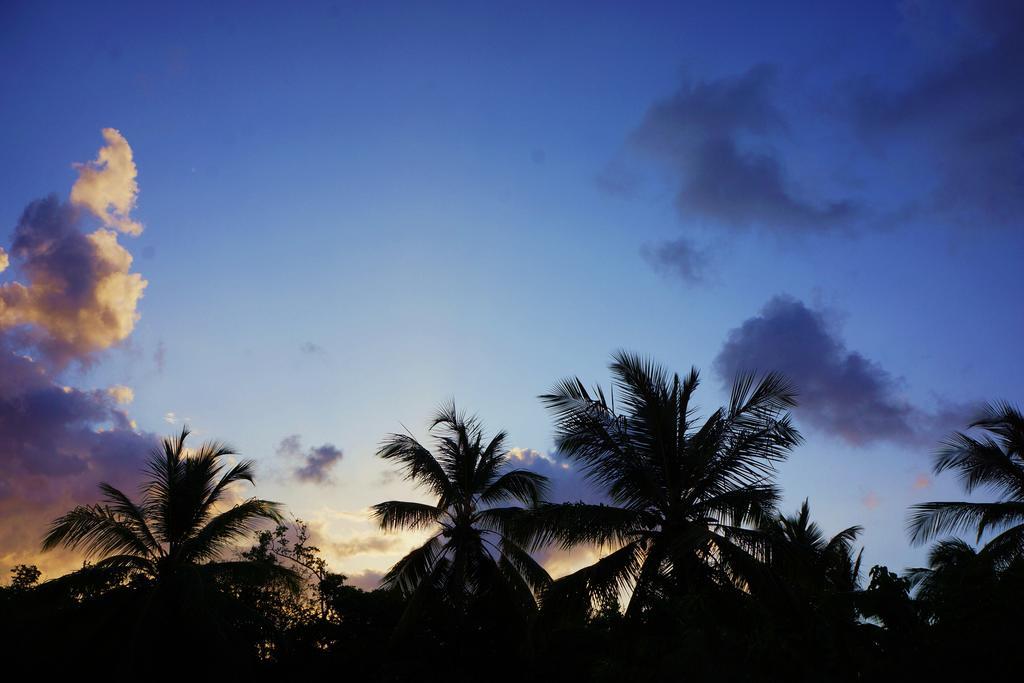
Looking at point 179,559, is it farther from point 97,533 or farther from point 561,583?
point 561,583

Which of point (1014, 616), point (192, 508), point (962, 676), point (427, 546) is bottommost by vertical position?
point (962, 676)

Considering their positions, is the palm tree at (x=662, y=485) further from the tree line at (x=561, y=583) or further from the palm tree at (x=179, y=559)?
the palm tree at (x=179, y=559)

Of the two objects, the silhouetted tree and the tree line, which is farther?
the silhouetted tree

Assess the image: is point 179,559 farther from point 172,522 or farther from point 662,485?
point 662,485

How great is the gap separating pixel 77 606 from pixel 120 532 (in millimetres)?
2108

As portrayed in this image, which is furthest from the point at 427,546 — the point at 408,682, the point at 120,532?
the point at 120,532

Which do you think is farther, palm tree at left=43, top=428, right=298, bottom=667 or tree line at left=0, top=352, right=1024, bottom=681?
palm tree at left=43, top=428, right=298, bottom=667

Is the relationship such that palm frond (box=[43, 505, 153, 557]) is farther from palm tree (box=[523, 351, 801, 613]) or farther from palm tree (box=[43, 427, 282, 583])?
palm tree (box=[523, 351, 801, 613])

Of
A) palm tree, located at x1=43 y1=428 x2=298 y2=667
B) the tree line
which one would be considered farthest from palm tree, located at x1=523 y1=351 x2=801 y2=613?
palm tree, located at x1=43 y1=428 x2=298 y2=667

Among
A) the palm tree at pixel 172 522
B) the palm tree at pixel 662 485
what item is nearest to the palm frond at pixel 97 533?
the palm tree at pixel 172 522

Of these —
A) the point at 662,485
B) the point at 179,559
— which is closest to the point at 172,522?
the point at 179,559

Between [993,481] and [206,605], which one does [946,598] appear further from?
[206,605]

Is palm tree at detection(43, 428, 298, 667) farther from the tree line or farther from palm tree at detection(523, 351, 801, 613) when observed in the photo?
palm tree at detection(523, 351, 801, 613)

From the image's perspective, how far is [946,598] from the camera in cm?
907
